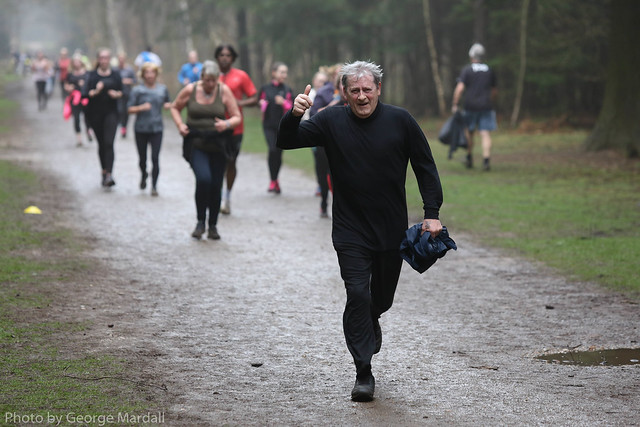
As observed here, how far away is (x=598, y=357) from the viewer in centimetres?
685

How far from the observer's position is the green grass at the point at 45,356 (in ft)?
18.0

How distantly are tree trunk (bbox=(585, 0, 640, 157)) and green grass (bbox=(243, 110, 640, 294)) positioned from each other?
0.73 meters

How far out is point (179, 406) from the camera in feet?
18.2

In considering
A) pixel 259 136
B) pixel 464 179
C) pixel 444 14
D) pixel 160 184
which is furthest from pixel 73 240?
pixel 444 14

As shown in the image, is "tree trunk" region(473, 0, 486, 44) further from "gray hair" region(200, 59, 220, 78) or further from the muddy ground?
"gray hair" region(200, 59, 220, 78)

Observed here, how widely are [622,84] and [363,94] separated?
54.9 ft

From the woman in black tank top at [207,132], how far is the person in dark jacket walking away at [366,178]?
18.3ft

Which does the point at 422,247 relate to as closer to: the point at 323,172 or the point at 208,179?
the point at 208,179

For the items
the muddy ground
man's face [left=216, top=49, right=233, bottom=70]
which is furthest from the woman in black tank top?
man's face [left=216, top=49, right=233, bottom=70]

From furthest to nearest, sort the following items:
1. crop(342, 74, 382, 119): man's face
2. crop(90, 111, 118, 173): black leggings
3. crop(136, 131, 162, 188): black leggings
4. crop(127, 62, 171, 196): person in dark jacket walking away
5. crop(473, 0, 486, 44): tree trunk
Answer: crop(473, 0, 486, 44): tree trunk
crop(90, 111, 118, 173): black leggings
crop(136, 131, 162, 188): black leggings
crop(127, 62, 171, 196): person in dark jacket walking away
crop(342, 74, 382, 119): man's face

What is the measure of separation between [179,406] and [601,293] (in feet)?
15.6

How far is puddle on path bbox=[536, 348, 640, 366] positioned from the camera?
Answer: 22.0ft

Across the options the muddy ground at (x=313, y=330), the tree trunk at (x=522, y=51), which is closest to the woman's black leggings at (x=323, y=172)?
the muddy ground at (x=313, y=330)

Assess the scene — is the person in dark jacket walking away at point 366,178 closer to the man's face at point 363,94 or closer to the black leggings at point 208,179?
the man's face at point 363,94
